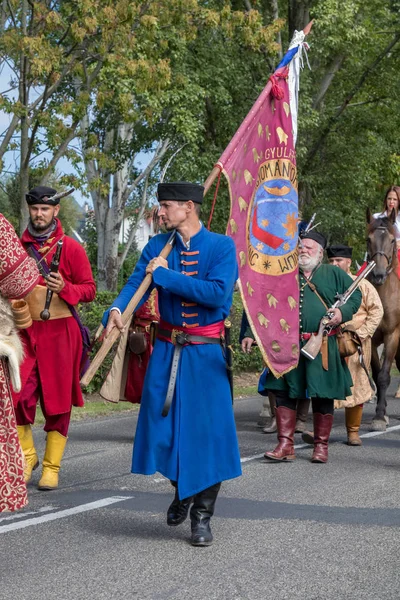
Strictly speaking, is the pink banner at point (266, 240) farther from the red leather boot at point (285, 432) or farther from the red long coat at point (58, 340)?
the red long coat at point (58, 340)

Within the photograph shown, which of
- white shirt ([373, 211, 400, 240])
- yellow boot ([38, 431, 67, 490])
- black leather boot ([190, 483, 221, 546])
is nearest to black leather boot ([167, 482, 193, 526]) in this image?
black leather boot ([190, 483, 221, 546])

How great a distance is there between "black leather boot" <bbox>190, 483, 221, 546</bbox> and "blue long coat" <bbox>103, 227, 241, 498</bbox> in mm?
117

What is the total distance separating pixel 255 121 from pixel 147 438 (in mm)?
3673

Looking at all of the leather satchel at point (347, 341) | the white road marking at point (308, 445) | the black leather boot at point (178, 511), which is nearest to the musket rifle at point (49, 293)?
the black leather boot at point (178, 511)

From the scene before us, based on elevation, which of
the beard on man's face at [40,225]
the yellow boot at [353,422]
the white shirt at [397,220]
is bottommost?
the yellow boot at [353,422]

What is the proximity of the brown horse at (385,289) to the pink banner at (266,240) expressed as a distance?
11.2ft

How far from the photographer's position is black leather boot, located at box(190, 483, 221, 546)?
6.25 metres

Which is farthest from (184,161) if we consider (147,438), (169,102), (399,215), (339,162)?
(147,438)

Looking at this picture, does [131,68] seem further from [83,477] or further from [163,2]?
[83,477]

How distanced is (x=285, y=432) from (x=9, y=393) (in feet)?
15.8

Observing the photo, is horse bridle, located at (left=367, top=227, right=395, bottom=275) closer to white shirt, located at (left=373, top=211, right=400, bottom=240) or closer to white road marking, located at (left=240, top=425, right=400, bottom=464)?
white shirt, located at (left=373, top=211, right=400, bottom=240)

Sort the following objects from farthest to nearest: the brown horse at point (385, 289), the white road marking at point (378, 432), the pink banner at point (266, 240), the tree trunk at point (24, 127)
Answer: the tree trunk at point (24, 127), the brown horse at point (385, 289), the white road marking at point (378, 432), the pink banner at point (266, 240)

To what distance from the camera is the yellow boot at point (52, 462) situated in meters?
8.07

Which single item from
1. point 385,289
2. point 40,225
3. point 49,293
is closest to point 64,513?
point 49,293
